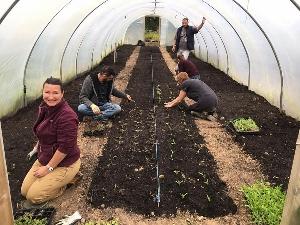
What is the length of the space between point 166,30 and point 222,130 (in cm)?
1904

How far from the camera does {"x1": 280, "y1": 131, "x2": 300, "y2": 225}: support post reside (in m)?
2.39

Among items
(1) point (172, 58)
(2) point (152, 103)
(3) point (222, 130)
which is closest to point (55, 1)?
(2) point (152, 103)

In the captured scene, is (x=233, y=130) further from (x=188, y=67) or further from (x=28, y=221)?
(x=28, y=221)

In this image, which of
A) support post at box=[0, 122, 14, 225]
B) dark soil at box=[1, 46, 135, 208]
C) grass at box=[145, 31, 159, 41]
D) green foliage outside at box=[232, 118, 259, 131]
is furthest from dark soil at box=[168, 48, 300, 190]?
grass at box=[145, 31, 159, 41]

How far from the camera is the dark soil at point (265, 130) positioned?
17.6 feet

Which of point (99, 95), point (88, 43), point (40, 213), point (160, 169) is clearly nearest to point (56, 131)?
point (40, 213)

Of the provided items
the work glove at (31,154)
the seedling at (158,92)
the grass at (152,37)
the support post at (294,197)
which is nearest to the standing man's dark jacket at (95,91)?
the work glove at (31,154)

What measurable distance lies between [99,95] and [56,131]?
9.43ft

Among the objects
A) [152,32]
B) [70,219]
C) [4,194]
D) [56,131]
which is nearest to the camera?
[4,194]

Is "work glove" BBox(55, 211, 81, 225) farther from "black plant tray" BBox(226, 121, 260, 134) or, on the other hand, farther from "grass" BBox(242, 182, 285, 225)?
"black plant tray" BBox(226, 121, 260, 134)

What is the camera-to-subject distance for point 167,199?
14.6ft

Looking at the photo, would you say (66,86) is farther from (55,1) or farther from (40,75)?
(55,1)

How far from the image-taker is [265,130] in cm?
683

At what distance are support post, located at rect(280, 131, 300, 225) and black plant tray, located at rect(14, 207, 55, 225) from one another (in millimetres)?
2473
